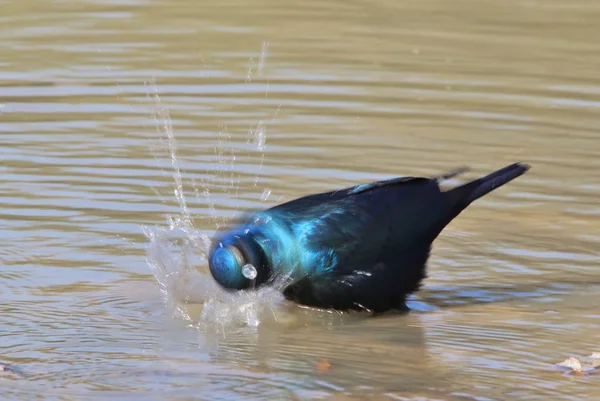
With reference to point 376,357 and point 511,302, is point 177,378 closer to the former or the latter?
point 376,357

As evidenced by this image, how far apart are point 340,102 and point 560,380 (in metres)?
5.54

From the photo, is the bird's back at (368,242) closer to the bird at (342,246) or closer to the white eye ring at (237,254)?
the bird at (342,246)

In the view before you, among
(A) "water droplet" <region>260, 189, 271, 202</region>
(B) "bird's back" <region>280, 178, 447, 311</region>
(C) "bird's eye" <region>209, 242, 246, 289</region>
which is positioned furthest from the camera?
(A) "water droplet" <region>260, 189, 271, 202</region>

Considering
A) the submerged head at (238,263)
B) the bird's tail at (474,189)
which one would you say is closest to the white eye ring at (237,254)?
the submerged head at (238,263)

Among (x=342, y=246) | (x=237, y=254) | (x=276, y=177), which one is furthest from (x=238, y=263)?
(x=276, y=177)

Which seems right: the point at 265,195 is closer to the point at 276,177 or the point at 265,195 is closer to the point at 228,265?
the point at 276,177

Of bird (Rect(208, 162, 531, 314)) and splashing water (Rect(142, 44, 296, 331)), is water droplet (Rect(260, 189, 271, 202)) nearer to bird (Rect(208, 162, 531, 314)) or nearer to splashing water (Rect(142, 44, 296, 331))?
splashing water (Rect(142, 44, 296, 331))

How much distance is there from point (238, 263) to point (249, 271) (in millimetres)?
59

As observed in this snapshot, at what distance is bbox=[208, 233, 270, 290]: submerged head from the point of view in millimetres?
5699

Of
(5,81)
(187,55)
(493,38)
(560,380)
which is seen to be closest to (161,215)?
(560,380)

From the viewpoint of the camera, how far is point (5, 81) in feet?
37.6

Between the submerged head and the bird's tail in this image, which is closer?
the submerged head

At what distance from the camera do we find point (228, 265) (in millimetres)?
5688

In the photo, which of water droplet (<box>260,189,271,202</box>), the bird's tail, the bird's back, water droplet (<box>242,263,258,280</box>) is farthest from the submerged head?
water droplet (<box>260,189,271,202</box>)
